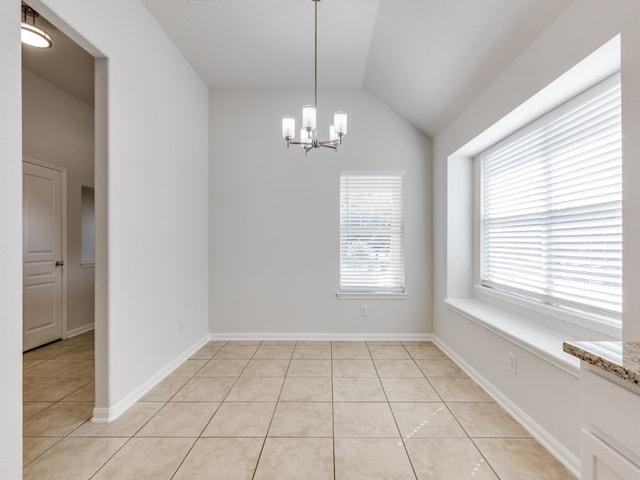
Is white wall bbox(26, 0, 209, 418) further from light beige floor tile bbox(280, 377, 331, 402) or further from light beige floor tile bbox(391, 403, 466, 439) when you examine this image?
light beige floor tile bbox(391, 403, 466, 439)

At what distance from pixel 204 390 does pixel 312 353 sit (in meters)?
1.23

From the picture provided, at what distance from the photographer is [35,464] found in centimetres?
176

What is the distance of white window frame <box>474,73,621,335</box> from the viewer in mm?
1808

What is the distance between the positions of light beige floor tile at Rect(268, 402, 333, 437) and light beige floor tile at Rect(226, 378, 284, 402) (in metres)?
0.18

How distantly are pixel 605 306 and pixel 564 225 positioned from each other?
1.94 feet

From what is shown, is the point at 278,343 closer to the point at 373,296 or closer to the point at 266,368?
the point at 266,368

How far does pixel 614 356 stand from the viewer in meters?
0.92

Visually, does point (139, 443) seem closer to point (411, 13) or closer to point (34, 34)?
point (34, 34)

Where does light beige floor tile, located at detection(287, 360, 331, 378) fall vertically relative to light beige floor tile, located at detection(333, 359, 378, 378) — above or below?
above

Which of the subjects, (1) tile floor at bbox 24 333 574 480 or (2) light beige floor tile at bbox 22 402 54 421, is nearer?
(1) tile floor at bbox 24 333 574 480

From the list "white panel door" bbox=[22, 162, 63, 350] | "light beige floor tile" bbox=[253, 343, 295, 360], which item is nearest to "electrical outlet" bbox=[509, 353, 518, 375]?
"light beige floor tile" bbox=[253, 343, 295, 360]

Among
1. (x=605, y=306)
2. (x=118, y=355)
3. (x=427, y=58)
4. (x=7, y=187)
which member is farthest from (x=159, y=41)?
(x=605, y=306)

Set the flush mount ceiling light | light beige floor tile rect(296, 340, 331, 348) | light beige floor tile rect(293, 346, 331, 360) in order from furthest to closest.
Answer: light beige floor tile rect(296, 340, 331, 348)
light beige floor tile rect(293, 346, 331, 360)
the flush mount ceiling light

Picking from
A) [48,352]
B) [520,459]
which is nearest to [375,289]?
[520,459]
